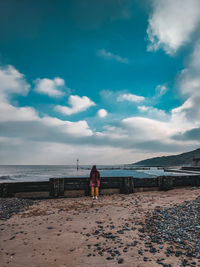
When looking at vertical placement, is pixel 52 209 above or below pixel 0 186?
below

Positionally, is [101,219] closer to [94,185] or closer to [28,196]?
[94,185]

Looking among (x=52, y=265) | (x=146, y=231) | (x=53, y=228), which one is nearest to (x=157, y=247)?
(x=146, y=231)

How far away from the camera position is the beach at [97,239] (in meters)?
4.48

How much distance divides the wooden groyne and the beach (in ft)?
13.7

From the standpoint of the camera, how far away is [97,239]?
565cm

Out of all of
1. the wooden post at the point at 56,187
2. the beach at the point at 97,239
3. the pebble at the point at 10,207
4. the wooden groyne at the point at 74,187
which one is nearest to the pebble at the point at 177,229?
the beach at the point at 97,239

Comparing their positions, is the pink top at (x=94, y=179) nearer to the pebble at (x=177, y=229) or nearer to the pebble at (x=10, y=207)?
the pebble at (x=10, y=207)

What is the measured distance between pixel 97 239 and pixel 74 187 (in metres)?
8.19

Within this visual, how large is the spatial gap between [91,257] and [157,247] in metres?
1.97

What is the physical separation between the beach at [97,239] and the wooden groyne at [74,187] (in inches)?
165

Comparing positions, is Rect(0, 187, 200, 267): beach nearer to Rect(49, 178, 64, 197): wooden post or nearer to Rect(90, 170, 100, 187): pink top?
Rect(90, 170, 100, 187): pink top

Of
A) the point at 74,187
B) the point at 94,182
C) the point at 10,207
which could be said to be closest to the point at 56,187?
the point at 74,187

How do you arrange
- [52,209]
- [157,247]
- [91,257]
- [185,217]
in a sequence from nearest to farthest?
1. [91,257]
2. [157,247]
3. [185,217]
4. [52,209]

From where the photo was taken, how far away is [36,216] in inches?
329
